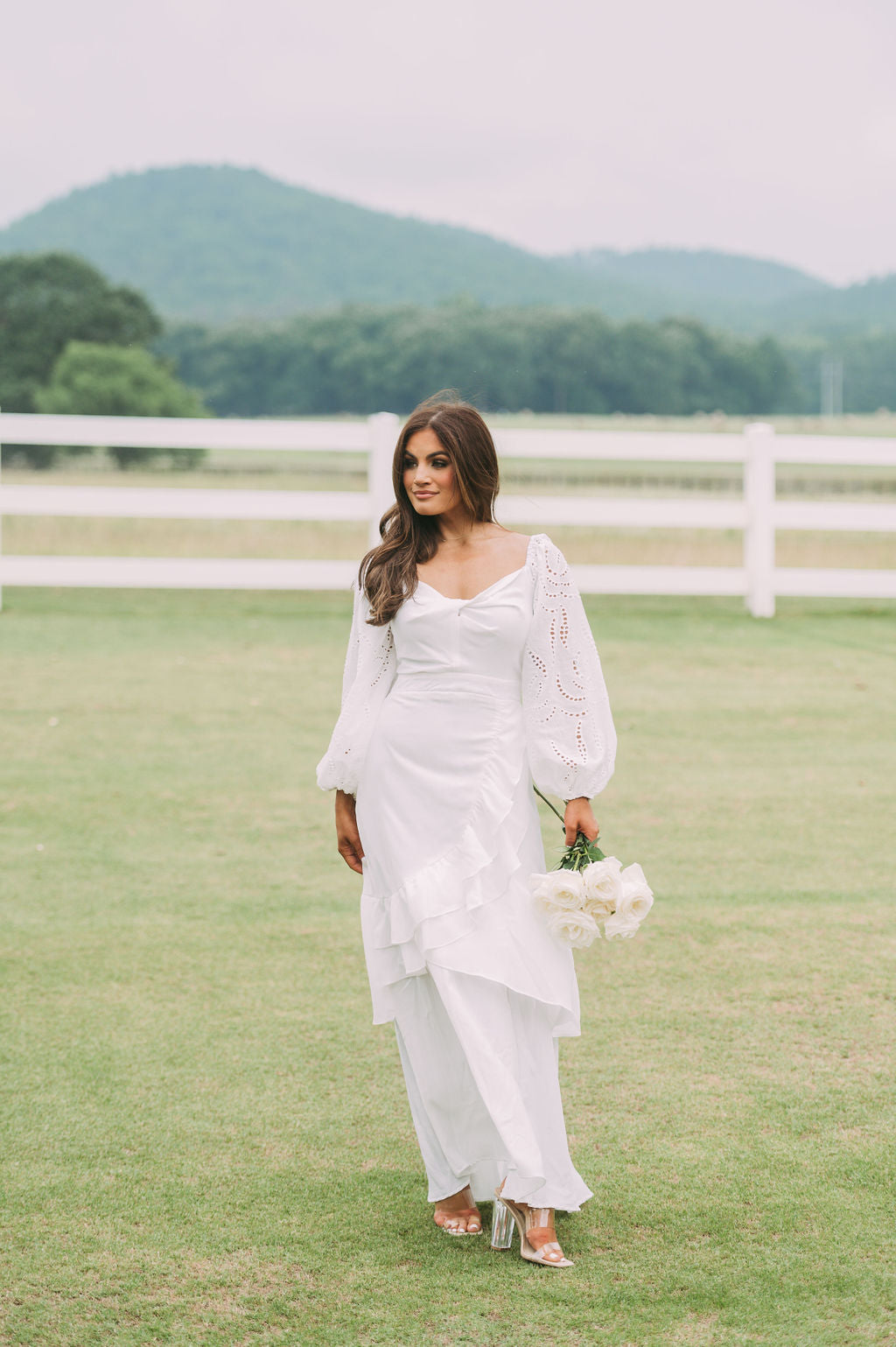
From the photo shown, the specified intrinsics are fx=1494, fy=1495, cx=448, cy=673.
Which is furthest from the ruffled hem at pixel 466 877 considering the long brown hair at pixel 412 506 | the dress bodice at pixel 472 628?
the long brown hair at pixel 412 506

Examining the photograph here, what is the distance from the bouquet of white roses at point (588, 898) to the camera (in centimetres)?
287

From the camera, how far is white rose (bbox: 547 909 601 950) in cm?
287

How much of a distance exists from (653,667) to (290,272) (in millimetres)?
189261

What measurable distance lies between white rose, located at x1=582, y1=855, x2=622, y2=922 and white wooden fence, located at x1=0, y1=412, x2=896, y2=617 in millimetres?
8951

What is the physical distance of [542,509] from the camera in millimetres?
11742

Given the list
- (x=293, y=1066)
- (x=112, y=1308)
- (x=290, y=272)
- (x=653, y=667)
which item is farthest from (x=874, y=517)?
(x=290, y=272)

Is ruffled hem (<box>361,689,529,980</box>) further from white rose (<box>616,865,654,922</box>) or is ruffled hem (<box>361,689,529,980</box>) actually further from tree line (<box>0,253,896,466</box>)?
tree line (<box>0,253,896,466</box>)

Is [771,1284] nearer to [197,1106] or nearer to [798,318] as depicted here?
[197,1106]

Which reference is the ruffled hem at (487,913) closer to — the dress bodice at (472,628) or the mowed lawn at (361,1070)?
the dress bodice at (472,628)

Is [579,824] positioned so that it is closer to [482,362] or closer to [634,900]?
[634,900]

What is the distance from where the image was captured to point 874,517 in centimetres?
1217

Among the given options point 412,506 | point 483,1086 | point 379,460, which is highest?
point 379,460

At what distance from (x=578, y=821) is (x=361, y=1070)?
1.17m

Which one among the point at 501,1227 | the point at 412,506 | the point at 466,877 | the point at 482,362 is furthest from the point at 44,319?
the point at 501,1227
